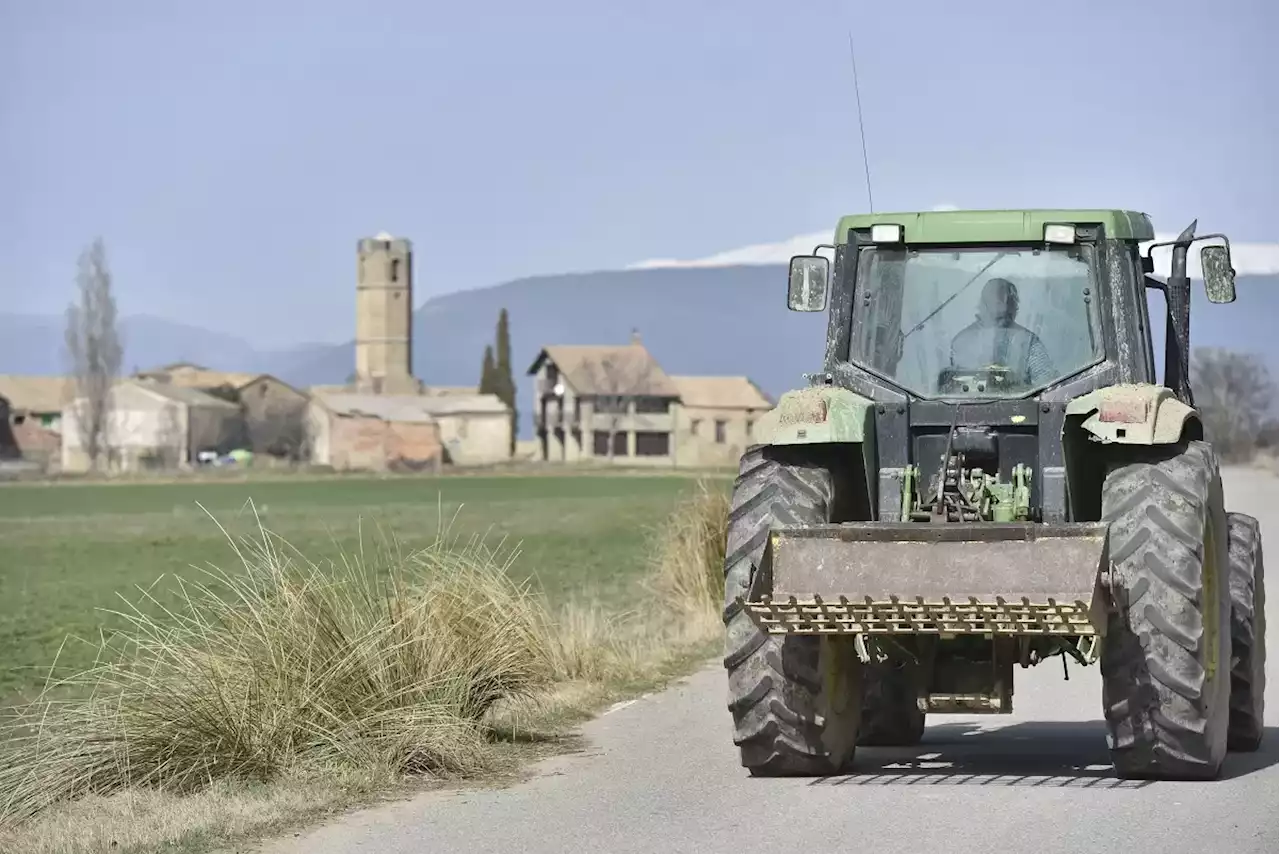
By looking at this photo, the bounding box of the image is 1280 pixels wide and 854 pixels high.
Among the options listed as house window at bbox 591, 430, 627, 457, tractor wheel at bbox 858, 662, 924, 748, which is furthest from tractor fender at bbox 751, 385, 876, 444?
house window at bbox 591, 430, 627, 457

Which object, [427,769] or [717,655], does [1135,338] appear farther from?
[717,655]

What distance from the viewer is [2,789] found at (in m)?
11.2

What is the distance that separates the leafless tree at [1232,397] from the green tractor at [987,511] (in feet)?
292

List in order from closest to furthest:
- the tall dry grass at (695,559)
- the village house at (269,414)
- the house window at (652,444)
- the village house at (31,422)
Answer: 1. the tall dry grass at (695,559)
2. the village house at (269,414)
3. the village house at (31,422)
4. the house window at (652,444)

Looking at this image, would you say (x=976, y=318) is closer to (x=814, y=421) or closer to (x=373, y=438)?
(x=814, y=421)

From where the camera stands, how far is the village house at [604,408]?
489 ft

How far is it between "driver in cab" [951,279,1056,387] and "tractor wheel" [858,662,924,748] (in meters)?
1.80

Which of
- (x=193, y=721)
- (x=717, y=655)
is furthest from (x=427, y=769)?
(x=717, y=655)

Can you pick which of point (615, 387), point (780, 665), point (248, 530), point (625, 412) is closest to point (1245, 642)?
point (780, 665)

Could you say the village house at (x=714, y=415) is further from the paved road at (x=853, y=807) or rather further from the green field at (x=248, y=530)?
the paved road at (x=853, y=807)

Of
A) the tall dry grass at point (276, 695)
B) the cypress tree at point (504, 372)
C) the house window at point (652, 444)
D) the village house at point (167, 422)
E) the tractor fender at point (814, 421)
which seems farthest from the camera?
the cypress tree at point (504, 372)

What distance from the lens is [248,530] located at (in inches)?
1972

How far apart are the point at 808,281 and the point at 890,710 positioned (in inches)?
98.9

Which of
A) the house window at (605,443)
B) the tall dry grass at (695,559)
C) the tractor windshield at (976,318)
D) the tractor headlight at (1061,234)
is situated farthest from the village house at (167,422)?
the tractor headlight at (1061,234)
